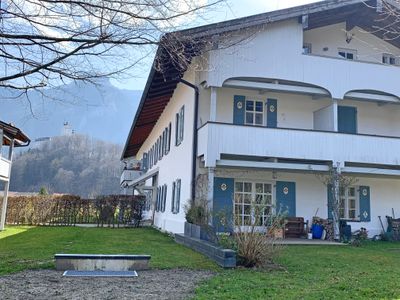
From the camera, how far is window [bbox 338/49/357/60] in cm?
1850

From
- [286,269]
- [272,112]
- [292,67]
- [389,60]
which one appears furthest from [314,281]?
[389,60]

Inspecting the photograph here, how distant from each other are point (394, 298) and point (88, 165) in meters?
63.6

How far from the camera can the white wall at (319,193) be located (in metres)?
16.8

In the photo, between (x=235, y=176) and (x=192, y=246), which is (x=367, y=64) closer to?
(x=235, y=176)

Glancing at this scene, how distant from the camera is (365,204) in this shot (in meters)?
17.9

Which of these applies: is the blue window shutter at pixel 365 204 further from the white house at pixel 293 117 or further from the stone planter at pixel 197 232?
the stone planter at pixel 197 232

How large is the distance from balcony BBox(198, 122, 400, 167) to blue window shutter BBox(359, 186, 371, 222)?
82.4 inches

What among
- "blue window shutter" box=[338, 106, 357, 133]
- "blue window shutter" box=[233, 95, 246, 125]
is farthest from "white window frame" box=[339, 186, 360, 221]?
"blue window shutter" box=[233, 95, 246, 125]

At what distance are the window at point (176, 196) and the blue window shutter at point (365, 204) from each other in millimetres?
7549

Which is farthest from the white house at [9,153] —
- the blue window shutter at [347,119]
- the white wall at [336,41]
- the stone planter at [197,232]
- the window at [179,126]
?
the blue window shutter at [347,119]

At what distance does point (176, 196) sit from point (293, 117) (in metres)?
5.91

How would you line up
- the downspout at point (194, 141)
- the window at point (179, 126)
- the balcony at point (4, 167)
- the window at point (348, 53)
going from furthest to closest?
the balcony at point (4, 167), the window at point (348, 53), the window at point (179, 126), the downspout at point (194, 141)

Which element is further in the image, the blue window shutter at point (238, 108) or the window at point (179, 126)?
the window at point (179, 126)

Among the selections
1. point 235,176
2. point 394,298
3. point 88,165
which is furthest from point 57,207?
point 88,165
